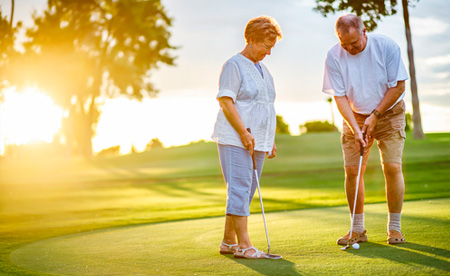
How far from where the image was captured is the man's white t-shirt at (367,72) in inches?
187

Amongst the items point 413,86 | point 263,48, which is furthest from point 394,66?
point 413,86

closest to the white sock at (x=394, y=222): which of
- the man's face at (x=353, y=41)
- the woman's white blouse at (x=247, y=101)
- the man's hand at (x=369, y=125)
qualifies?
the man's hand at (x=369, y=125)

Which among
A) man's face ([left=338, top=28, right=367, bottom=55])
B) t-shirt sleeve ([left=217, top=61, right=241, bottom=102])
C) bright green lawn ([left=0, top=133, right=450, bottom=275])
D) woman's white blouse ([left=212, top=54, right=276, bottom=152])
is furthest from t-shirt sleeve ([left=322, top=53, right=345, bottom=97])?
bright green lawn ([left=0, top=133, right=450, bottom=275])

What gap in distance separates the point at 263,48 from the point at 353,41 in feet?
2.39

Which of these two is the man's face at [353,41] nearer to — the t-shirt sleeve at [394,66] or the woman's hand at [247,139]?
the t-shirt sleeve at [394,66]

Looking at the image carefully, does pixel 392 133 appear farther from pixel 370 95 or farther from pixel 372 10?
pixel 372 10

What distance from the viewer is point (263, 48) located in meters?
4.60

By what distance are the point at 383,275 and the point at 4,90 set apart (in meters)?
30.4

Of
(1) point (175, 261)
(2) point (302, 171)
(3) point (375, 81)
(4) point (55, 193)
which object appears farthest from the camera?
(2) point (302, 171)

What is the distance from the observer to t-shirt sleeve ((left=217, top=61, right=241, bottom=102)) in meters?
4.51

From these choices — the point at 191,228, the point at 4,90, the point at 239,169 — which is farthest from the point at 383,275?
the point at 4,90

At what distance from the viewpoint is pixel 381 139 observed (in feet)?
16.0

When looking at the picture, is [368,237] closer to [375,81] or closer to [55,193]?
[375,81]

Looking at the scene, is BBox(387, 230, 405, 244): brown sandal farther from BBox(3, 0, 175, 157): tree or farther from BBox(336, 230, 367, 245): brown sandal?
BBox(3, 0, 175, 157): tree
